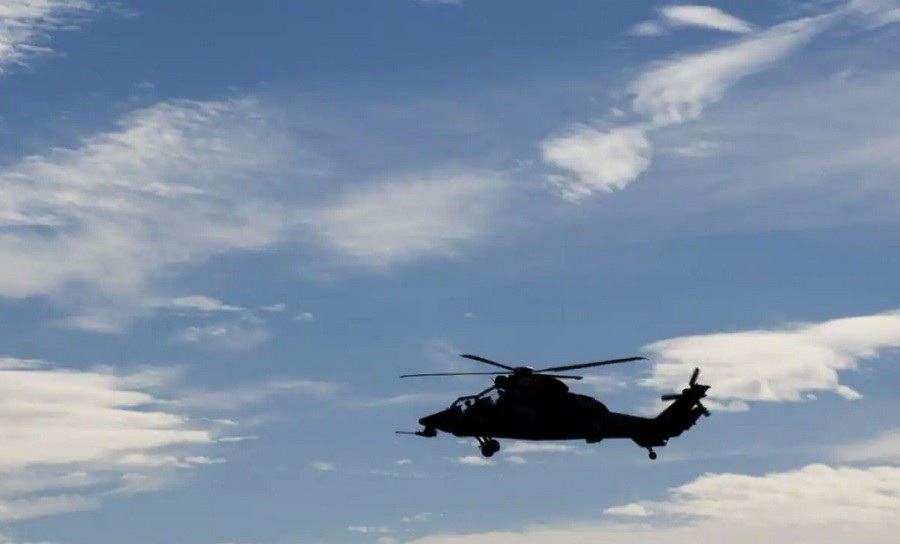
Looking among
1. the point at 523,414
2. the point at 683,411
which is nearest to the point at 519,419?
the point at 523,414

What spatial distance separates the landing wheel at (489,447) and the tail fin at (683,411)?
15.3 m

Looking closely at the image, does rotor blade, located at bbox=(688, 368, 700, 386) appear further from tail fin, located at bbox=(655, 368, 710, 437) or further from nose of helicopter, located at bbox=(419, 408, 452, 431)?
nose of helicopter, located at bbox=(419, 408, 452, 431)

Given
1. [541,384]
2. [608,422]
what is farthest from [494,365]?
[608,422]

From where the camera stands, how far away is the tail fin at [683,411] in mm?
94875

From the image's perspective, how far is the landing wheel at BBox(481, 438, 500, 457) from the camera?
279 feet

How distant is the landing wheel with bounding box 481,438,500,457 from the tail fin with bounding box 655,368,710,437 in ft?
50.3

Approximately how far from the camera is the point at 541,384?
85.9 meters

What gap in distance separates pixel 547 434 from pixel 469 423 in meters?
5.97

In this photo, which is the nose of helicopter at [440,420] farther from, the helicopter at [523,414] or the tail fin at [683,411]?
the tail fin at [683,411]

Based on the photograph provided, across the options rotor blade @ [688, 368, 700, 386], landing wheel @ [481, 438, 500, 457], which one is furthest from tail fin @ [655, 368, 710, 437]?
landing wheel @ [481, 438, 500, 457]

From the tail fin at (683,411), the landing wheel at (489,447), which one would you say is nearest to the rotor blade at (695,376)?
the tail fin at (683,411)

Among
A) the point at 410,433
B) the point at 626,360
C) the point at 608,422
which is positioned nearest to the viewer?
the point at 626,360

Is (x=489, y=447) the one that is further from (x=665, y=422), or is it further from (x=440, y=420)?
(x=665, y=422)

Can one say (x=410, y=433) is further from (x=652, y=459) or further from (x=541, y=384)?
(x=652, y=459)
